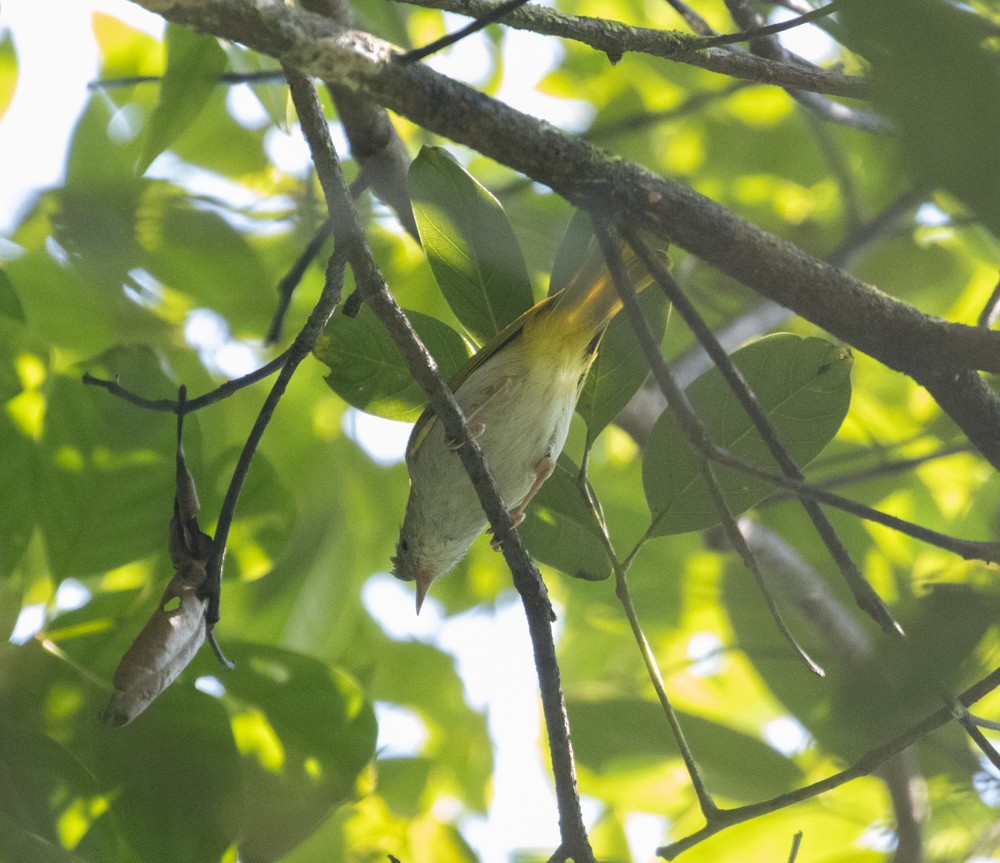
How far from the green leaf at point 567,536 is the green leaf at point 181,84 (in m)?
1.12

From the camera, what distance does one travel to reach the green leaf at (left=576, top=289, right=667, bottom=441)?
1.99 metres

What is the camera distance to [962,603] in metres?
0.60

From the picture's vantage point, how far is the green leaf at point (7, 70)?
2420 millimetres

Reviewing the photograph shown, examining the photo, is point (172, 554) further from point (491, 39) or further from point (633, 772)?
point (491, 39)

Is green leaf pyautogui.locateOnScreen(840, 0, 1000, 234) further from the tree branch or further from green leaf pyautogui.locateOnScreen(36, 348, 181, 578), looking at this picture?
green leaf pyautogui.locateOnScreen(36, 348, 181, 578)

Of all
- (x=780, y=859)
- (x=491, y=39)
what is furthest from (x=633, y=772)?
(x=491, y=39)

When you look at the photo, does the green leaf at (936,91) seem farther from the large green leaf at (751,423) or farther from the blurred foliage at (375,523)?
the large green leaf at (751,423)

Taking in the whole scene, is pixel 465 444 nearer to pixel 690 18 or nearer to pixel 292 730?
pixel 292 730

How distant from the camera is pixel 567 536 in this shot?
6.82 feet

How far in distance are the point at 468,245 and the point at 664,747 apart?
1493 mm

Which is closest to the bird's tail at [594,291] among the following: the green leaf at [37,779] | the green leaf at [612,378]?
the green leaf at [612,378]

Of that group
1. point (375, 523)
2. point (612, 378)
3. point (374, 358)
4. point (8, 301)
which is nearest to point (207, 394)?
point (374, 358)

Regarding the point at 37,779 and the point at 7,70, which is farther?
the point at 7,70

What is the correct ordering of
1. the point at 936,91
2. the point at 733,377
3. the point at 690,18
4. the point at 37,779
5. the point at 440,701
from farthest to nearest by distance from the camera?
the point at 440,701
the point at 690,18
the point at 37,779
the point at 733,377
the point at 936,91
